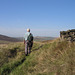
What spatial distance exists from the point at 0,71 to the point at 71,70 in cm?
358

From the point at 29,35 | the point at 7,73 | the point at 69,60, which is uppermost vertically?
the point at 29,35

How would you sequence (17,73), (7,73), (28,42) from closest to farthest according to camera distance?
(17,73), (7,73), (28,42)

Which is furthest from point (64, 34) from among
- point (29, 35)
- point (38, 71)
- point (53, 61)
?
point (38, 71)

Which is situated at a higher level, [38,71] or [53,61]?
[53,61]

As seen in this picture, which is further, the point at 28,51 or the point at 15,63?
the point at 28,51

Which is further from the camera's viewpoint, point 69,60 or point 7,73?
point 7,73

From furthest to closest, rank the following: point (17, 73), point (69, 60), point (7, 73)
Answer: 1. point (7, 73)
2. point (17, 73)
3. point (69, 60)

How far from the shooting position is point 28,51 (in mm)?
8953

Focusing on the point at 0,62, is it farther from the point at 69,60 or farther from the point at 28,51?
the point at 69,60

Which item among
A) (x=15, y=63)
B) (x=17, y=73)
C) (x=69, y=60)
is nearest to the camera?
(x=69, y=60)

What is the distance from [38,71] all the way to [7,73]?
5.64 feet

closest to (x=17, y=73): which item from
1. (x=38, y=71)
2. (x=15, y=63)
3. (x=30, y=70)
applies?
(x=30, y=70)

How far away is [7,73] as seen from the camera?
5.92 meters

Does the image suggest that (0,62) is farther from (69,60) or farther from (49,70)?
(69,60)
